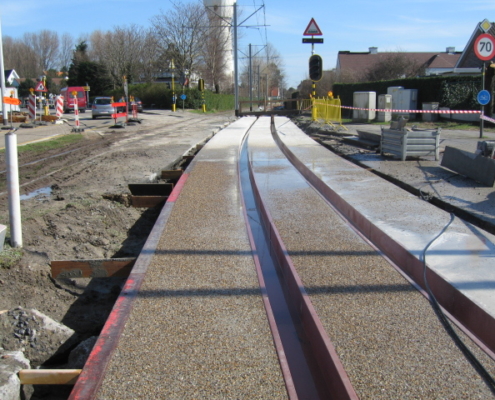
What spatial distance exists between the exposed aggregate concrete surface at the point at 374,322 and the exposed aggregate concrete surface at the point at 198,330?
1.82 ft

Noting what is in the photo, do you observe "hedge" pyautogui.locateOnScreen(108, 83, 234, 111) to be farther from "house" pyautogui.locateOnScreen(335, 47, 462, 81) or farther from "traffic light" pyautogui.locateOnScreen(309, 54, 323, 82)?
"traffic light" pyautogui.locateOnScreen(309, 54, 323, 82)

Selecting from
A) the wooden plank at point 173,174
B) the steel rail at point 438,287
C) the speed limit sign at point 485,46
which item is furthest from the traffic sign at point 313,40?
the steel rail at point 438,287

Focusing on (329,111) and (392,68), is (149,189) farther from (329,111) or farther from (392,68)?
(392,68)

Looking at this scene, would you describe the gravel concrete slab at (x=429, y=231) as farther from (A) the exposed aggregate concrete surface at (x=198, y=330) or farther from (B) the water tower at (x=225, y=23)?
(B) the water tower at (x=225, y=23)

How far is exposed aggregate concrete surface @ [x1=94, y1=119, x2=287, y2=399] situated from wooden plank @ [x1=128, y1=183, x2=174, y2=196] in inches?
128

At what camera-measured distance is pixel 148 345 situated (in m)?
3.52

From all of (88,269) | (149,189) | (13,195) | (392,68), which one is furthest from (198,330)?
(392,68)

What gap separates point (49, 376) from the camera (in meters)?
3.43

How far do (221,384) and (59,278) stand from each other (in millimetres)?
3051

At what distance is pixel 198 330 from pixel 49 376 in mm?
1091

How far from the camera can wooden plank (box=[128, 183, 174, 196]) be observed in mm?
9438

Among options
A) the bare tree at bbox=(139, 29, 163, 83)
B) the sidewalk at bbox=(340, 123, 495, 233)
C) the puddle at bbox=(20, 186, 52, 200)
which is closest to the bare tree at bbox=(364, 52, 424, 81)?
the sidewalk at bbox=(340, 123, 495, 233)

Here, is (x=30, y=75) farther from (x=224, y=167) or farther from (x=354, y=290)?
(x=354, y=290)

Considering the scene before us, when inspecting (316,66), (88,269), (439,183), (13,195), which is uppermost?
(316,66)
